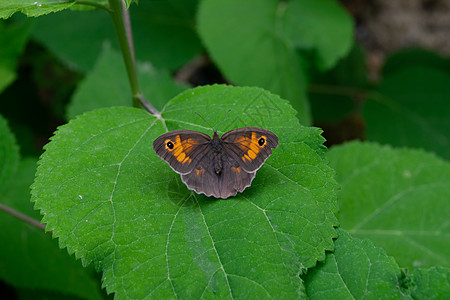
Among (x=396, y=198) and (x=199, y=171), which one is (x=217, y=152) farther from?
(x=396, y=198)

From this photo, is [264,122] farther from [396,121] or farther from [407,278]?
[396,121]

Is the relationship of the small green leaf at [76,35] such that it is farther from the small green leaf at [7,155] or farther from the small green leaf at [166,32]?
the small green leaf at [7,155]

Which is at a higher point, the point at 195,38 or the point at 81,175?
the point at 81,175

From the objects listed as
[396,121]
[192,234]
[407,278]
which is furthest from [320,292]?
[396,121]

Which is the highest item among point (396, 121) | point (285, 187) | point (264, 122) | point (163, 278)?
point (264, 122)

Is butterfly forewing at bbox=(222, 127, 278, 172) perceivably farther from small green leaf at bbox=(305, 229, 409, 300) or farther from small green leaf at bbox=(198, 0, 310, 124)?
small green leaf at bbox=(198, 0, 310, 124)

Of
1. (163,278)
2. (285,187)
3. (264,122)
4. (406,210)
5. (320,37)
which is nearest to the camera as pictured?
(163,278)

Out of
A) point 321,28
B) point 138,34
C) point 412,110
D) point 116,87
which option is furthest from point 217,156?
point 412,110
